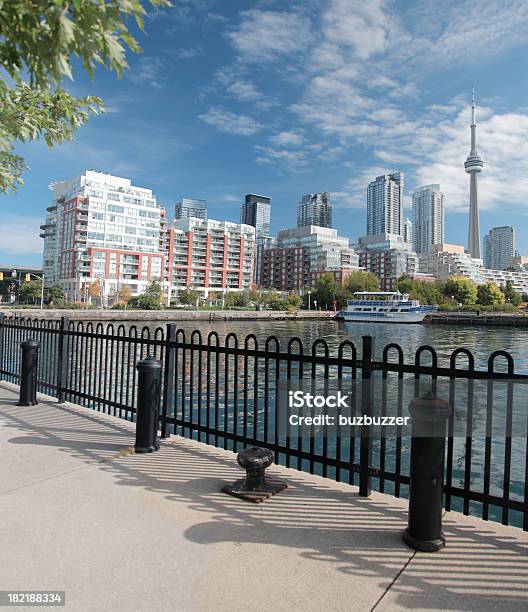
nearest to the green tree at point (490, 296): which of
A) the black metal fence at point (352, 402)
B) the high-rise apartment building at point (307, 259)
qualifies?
the high-rise apartment building at point (307, 259)

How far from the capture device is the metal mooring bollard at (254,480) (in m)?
4.41

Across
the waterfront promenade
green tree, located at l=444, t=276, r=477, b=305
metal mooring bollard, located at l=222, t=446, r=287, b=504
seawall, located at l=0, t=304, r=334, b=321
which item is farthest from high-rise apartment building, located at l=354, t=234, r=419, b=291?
metal mooring bollard, located at l=222, t=446, r=287, b=504

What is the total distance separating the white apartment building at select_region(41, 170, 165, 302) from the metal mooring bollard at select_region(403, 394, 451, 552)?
113m

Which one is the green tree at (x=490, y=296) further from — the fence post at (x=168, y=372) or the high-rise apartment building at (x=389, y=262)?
the fence post at (x=168, y=372)

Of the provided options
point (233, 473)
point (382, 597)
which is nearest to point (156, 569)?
point (382, 597)

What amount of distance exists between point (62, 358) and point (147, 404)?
3.56 metres

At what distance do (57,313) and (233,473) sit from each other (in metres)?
77.4

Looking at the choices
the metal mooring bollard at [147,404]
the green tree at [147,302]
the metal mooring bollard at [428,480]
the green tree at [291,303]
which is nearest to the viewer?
the metal mooring bollard at [428,480]

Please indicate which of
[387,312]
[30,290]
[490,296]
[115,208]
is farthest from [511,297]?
[30,290]

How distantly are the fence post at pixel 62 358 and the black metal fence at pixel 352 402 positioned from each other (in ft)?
0.07

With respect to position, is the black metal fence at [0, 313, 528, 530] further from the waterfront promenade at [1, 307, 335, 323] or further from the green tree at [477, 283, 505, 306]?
the green tree at [477, 283, 505, 306]

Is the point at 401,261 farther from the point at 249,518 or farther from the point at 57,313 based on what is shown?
the point at 249,518

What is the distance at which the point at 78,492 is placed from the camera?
4.41m

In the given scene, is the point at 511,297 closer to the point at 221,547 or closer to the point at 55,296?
the point at 55,296
